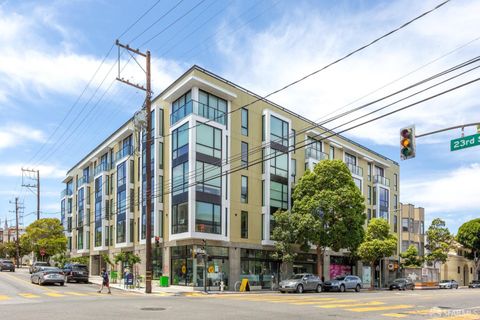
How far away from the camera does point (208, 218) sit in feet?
117

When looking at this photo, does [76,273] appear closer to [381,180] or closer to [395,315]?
[395,315]

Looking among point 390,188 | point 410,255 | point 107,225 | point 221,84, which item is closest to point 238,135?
point 221,84

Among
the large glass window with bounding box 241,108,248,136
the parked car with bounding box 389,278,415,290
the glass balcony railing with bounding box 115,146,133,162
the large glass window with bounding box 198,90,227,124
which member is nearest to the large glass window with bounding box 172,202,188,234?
the large glass window with bounding box 198,90,227,124

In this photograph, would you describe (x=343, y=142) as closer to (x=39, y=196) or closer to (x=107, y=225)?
(x=107, y=225)

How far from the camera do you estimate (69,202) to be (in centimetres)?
6912

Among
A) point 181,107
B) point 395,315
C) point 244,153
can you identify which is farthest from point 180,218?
point 395,315

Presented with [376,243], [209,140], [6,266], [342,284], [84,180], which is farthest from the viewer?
[84,180]

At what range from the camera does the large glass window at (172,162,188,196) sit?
35625 millimetres

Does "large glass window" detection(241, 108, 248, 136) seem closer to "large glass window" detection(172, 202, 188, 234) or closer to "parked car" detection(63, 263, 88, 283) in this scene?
"large glass window" detection(172, 202, 188, 234)

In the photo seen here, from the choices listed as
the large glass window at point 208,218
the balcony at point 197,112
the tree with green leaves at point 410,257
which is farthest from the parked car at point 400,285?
the balcony at point 197,112

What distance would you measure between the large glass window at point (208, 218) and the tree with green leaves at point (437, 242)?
131 feet

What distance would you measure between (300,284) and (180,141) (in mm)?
13960

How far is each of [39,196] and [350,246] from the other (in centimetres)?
4462

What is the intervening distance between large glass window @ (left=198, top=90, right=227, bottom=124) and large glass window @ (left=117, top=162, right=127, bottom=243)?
47.7 feet
